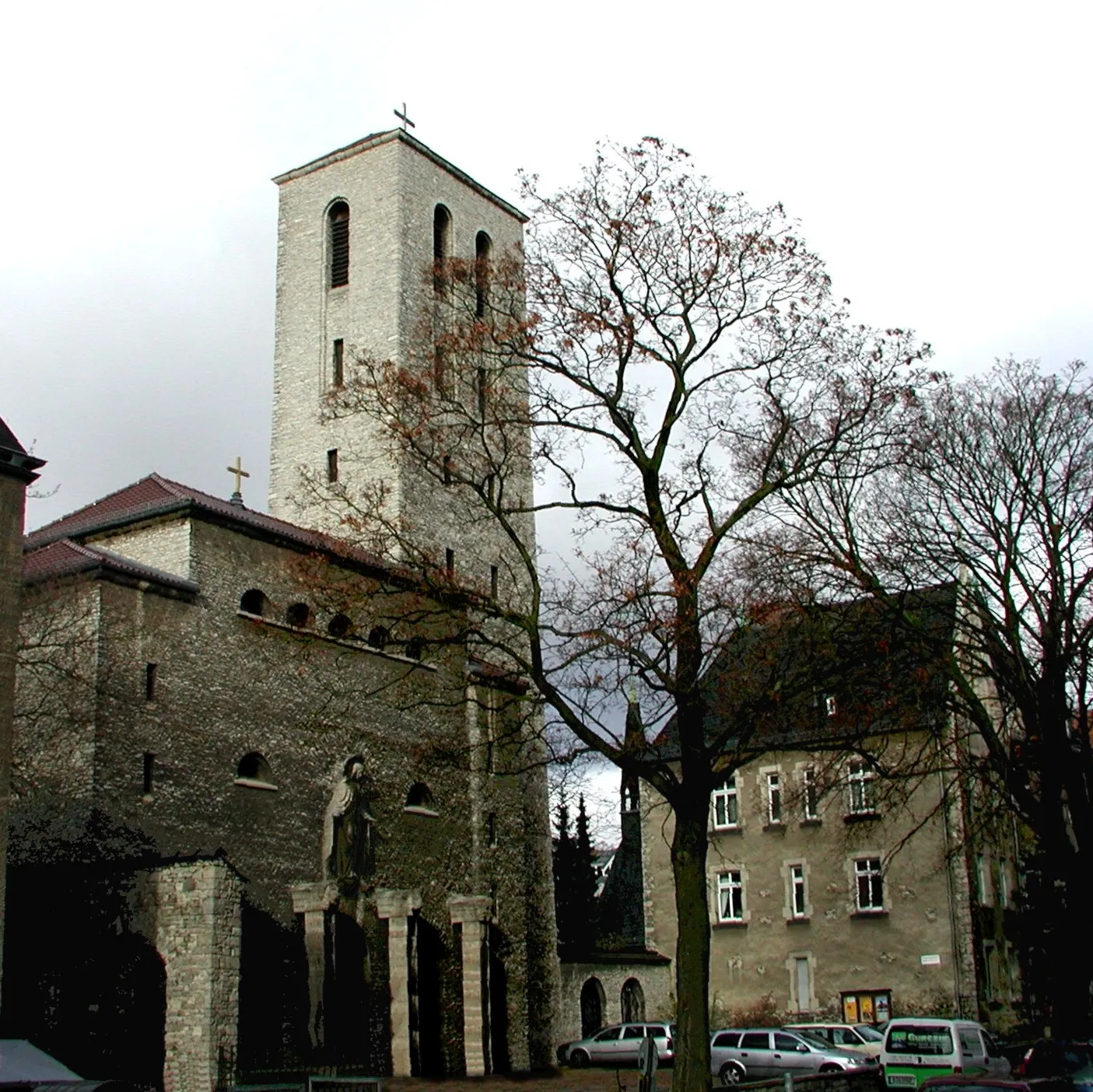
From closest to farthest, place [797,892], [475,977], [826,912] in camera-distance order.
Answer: [475,977] < [826,912] < [797,892]

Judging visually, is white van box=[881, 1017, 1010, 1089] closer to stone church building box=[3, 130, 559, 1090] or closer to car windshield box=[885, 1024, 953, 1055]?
car windshield box=[885, 1024, 953, 1055]

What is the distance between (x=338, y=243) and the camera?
124ft

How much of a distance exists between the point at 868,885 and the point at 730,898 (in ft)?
12.7

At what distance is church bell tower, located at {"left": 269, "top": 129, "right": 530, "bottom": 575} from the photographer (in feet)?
114

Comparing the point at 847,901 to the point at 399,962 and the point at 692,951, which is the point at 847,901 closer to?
the point at 399,962

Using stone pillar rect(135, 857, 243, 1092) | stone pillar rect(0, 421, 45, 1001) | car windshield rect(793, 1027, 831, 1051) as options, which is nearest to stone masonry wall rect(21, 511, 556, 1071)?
stone pillar rect(135, 857, 243, 1092)

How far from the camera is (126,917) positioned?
22.8 m

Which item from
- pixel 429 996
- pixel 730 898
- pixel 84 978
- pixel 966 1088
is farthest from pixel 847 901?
Result: pixel 966 1088

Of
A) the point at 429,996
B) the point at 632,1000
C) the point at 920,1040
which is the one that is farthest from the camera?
the point at 632,1000

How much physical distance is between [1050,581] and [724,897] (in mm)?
17435

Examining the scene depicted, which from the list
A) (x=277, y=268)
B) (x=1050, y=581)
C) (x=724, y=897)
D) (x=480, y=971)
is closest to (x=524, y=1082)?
(x=480, y=971)

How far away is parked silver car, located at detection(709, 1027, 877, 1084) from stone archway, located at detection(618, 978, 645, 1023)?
9.52m

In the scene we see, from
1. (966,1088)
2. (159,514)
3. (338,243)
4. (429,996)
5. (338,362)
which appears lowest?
(429,996)

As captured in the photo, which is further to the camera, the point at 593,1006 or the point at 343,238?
the point at 343,238
